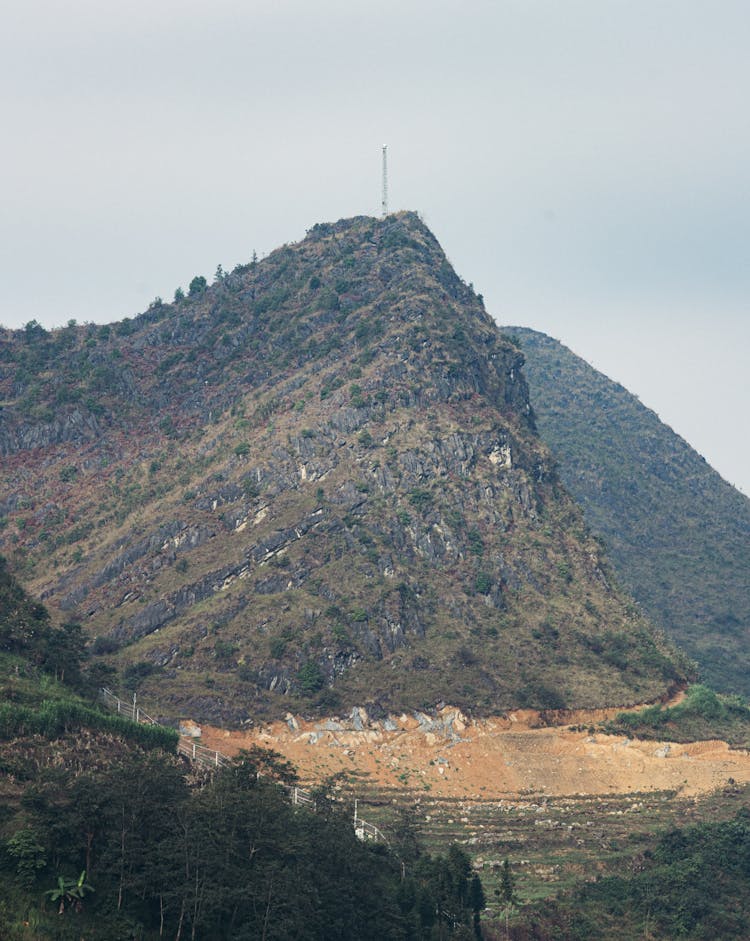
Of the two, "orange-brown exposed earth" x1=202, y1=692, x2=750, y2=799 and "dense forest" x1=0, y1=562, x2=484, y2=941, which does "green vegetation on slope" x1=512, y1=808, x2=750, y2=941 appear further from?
"orange-brown exposed earth" x1=202, y1=692, x2=750, y2=799

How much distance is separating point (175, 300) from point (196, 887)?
489 feet

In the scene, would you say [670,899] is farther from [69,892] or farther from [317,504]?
[317,504]

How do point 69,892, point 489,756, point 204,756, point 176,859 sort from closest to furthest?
point 69,892, point 176,859, point 204,756, point 489,756

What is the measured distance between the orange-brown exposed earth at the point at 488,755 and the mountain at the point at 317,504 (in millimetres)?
2567

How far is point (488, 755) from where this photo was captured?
11250 centimetres

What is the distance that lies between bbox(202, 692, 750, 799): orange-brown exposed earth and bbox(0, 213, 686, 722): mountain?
257 centimetres

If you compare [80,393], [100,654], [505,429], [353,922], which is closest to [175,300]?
[80,393]

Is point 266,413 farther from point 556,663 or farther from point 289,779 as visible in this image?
point 289,779

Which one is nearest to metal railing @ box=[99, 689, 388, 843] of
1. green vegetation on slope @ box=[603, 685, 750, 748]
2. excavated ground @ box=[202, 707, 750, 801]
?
excavated ground @ box=[202, 707, 750, 801]

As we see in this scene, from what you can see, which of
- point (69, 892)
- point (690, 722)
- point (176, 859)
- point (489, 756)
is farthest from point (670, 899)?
point (69, 892)

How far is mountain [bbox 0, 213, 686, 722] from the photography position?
121m

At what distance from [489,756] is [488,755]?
16 centimetres

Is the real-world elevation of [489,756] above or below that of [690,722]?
below

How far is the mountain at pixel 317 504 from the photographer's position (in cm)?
12144
